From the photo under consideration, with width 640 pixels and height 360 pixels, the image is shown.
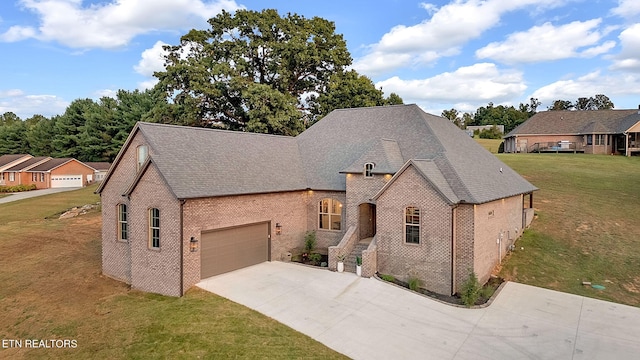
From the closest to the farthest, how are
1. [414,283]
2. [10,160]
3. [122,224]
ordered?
[414,283], [122,224], [10,160]

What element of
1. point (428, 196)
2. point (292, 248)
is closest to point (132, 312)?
point (292, 248)

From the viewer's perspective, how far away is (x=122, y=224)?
1786cm

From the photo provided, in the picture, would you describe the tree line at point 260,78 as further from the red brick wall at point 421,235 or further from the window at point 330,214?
the red brick wall at point 421,235

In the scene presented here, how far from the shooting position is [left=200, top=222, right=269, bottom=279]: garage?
1603cm

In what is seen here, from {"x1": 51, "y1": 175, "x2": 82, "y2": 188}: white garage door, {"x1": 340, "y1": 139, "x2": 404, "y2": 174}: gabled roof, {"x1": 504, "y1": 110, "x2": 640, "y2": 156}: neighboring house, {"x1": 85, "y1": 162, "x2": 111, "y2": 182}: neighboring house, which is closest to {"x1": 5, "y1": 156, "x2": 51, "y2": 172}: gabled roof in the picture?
{"x1": 51, "y1": 175, "x2": 82, "y2": 188}: white garage door

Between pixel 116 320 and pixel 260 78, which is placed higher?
pixel 260 78

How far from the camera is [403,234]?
16.4 meters

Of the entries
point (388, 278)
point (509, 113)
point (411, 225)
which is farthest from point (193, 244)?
point (509, 113)

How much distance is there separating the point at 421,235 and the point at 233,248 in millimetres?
8575

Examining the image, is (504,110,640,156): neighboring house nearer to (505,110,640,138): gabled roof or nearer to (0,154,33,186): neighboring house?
(505,110,640,138): gabled roof

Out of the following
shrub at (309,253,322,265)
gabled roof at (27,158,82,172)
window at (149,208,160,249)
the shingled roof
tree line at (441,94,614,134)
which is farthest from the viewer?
tree line at (441,94,614,134)

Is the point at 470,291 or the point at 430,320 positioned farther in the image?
the point at 470,291

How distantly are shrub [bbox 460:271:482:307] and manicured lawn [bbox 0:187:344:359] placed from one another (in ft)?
21.2

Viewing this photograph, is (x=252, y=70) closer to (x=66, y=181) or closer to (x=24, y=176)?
(x=66, y=181)
